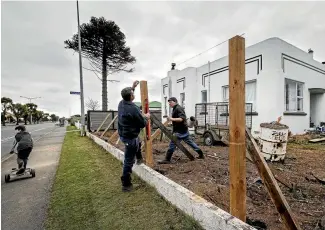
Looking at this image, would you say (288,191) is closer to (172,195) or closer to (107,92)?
(172,195)

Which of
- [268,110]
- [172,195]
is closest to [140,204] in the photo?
[172,195]

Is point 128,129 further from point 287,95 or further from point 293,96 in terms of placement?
point 293,96

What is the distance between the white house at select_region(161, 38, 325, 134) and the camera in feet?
33.3

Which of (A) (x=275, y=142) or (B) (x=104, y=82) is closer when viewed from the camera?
(A) (x=275, y=142)

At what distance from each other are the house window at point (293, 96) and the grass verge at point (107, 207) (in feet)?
31.7

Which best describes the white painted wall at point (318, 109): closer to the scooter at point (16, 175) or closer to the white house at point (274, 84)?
the white house at point (274, 84)

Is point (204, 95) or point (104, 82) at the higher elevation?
point (104, 82)

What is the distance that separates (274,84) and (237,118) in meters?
9.00

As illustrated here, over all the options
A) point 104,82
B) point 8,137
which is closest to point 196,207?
point 8,137

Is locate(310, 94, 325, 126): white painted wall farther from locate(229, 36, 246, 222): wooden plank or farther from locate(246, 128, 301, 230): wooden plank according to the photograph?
locate(229, 36, 246, 222): wooden plank

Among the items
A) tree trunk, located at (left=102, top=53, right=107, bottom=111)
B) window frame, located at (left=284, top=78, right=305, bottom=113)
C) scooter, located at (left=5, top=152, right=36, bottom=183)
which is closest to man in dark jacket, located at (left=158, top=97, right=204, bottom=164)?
scooter, located at (left=5, top=152, right=36, bottom=183)

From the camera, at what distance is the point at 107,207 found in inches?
145

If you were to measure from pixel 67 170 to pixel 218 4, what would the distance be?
10345 millimetres

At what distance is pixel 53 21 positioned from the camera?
13.8m
